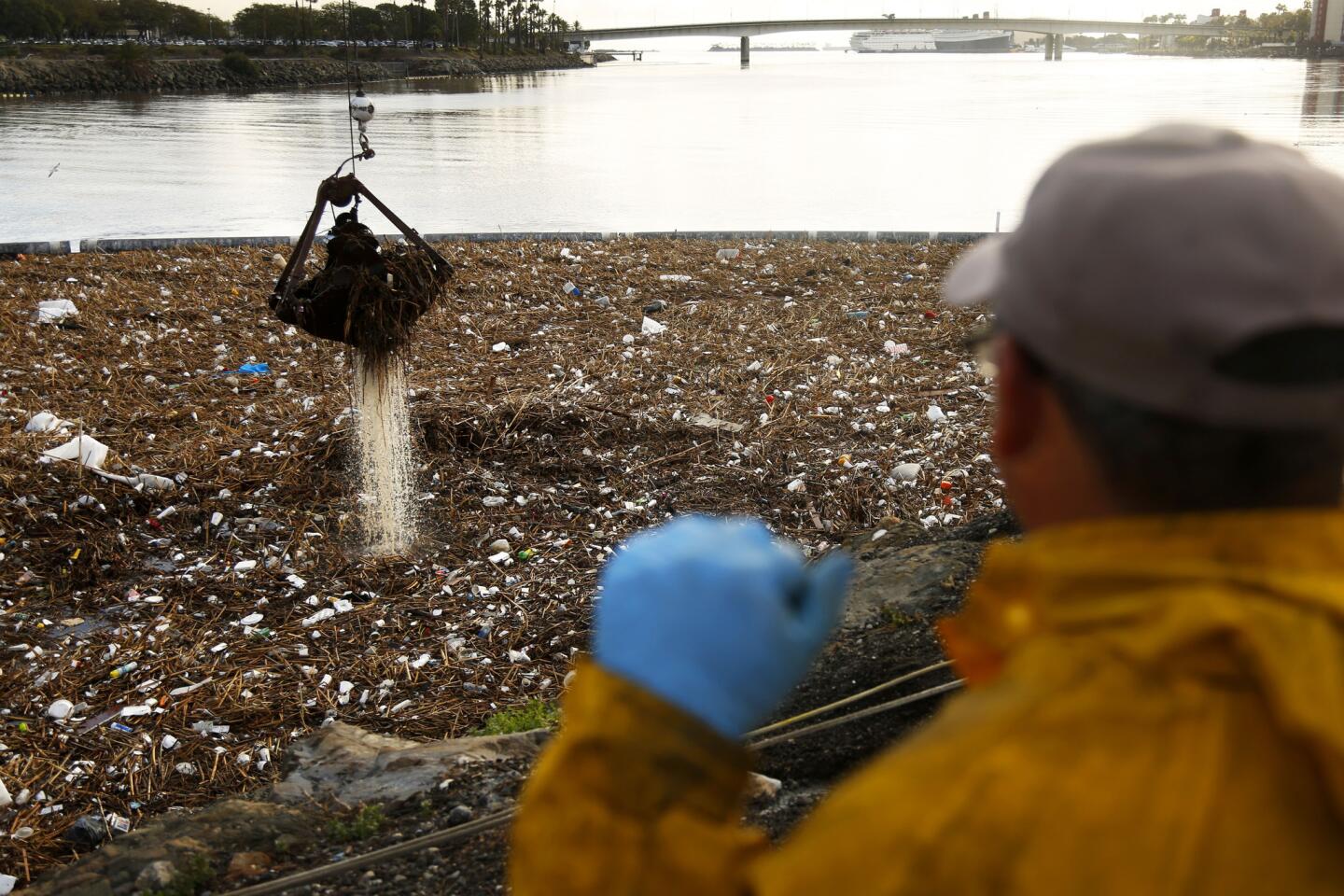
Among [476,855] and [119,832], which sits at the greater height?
[476,855]

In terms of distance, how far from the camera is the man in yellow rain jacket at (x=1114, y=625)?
706 mm

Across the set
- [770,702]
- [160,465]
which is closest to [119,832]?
[160,465]

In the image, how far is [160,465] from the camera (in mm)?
4969

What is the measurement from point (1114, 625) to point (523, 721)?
280 centimetres

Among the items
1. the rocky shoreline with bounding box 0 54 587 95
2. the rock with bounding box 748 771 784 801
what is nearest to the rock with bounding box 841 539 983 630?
the rock with bounding box 748 771 784 801

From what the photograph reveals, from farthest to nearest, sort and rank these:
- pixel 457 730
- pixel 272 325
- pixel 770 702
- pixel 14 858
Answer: pixel 272 325 → pixel 457 730 → pixel 14 858 → pixel 770 702

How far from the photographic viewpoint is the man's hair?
0.79 metres

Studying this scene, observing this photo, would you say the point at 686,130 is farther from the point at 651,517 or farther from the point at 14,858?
the point at 14,858

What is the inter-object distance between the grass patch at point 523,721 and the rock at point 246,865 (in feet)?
2.85

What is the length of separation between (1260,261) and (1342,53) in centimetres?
6818

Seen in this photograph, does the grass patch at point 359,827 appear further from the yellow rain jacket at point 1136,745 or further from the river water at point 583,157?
the river water at point 583,157

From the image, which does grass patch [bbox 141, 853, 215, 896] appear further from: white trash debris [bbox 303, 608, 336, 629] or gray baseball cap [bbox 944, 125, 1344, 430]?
gray baseball cap [bbox 944, 125, 1344, 430]

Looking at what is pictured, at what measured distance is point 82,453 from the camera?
4902 mm

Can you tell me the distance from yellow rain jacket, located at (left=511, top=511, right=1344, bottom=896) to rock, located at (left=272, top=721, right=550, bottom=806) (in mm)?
2169
